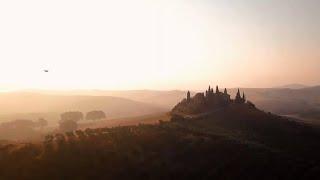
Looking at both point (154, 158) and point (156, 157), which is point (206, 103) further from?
point (154, 158)

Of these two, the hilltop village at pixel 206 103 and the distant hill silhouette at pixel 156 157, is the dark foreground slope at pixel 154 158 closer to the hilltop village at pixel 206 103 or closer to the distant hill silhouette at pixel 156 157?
the distant hill silhouette at pixel 156 157

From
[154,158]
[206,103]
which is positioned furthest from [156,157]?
[206,103]

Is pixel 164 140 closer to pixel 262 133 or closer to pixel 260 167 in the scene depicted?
pixel 260 167

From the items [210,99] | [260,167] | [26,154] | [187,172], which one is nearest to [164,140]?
[187,172]

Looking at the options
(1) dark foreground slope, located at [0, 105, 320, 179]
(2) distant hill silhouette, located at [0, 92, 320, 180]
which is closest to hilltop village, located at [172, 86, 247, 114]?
(2) distant hill silhouette, located at [0, 92, 320, 180]

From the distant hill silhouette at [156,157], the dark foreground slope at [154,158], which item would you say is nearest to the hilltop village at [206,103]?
the distant hill silhouette at [156,157]

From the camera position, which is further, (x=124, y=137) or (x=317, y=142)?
(x=317, y=142)

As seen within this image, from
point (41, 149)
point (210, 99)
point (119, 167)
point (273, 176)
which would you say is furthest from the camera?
point (210, 99)

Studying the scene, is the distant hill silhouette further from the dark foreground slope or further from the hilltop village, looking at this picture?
the hilltop village
